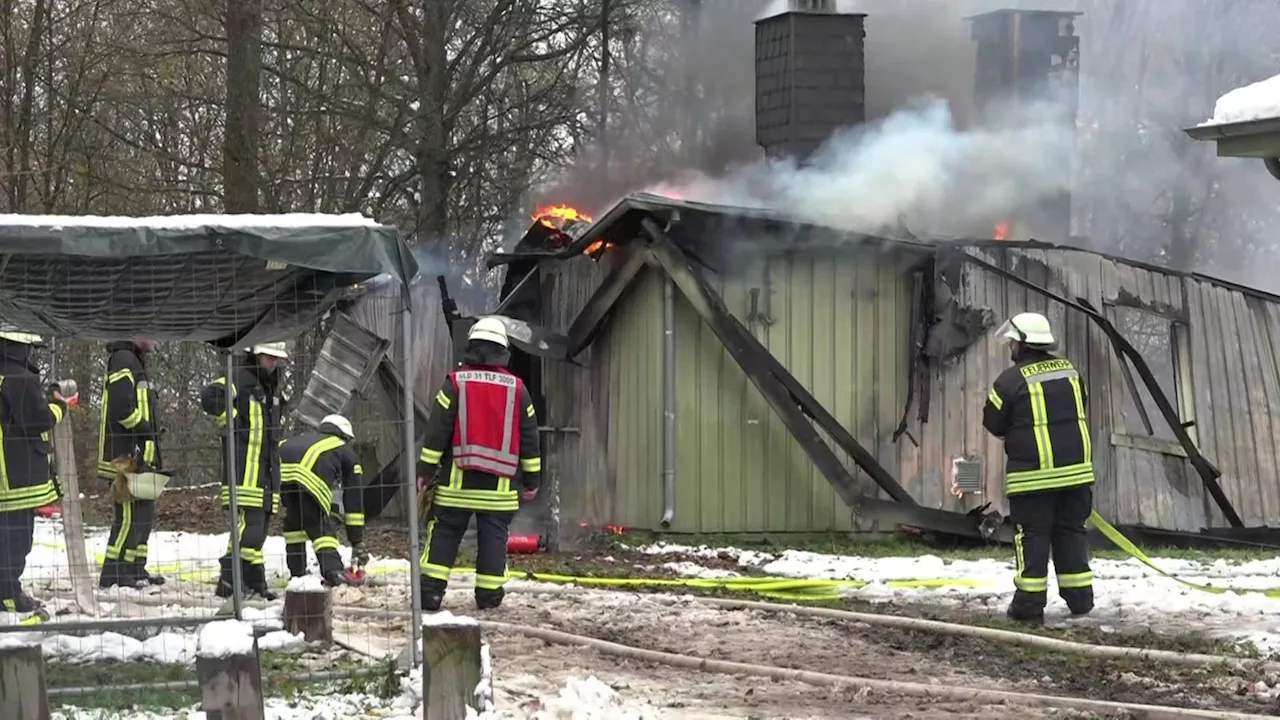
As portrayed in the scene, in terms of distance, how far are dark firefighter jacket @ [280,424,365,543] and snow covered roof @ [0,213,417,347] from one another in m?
1.54

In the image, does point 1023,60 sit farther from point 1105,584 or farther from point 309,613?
point 309,613

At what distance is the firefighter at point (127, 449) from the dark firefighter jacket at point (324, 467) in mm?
1187

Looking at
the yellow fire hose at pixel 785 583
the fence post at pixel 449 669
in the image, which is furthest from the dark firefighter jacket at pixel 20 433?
the fence post at pixel 449 669

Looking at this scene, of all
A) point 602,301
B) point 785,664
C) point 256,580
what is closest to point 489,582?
point 256,580

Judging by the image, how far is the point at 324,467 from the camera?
959 cm

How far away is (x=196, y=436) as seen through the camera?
62.5 ft

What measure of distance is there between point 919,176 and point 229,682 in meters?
9.81

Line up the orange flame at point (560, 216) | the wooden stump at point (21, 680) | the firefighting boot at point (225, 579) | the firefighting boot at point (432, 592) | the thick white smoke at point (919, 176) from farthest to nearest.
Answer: the orange flame at point (560, 216) < the thick white smoke at point (919, 176) < the firefighting boot at point (225, 579) < the firefighting boot at point (432, 592) < the wooden stump at point (21, 680)

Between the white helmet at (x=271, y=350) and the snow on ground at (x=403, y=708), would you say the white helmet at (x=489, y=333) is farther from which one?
the snow on ground at (x=403, y=708)

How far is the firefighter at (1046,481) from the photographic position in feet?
28.8

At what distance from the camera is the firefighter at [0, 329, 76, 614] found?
8320 mm

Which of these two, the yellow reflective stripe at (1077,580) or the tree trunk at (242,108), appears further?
the tree trunk at (242,108)

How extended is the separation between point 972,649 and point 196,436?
13423 mm

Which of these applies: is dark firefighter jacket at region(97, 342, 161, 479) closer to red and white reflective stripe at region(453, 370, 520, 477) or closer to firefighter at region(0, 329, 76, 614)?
firefighter at region(0, 329, 76, 614)
